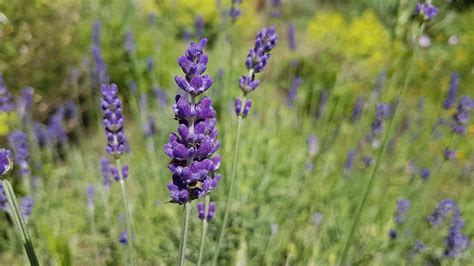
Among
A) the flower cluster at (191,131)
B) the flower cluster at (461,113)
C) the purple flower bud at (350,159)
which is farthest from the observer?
the purple flower bud at (350,159)

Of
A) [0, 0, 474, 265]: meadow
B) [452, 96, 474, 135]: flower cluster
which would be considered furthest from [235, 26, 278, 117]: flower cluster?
[452, 96, 474, 135]: flower cluster

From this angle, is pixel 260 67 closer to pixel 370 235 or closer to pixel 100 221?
pixel 370 235

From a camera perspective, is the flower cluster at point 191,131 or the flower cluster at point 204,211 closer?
the flower cluster at point 191,131

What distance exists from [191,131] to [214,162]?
1.10 ft

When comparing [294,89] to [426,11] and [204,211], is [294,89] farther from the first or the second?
[204,211]

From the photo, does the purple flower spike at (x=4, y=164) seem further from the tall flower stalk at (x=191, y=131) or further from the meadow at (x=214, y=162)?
the tall flower stalk at (x=191, y=131)

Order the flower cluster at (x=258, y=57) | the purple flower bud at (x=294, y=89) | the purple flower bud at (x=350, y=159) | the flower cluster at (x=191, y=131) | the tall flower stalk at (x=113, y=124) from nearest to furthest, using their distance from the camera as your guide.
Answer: the flower cluster at (x=191, y=131)
the tall flower stalk at (x=113, y=124)
the flower cluster at (x=258, y=57)
the purple flower bud at (x=350, y=159)
the purple flower bud at (x=294, y=89)

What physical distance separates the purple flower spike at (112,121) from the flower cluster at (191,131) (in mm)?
526

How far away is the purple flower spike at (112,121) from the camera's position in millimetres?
1620

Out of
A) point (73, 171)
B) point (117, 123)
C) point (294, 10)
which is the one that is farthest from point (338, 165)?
point (294, 10)

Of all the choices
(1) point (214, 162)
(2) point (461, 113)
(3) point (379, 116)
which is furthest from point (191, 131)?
(3) point (379, 116)

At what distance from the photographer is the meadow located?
5.58 feet

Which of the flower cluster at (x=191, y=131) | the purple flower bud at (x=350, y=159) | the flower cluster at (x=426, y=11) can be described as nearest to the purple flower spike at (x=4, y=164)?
the flower cluster at (x=191, y=131)

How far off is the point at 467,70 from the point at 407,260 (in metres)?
3.86
